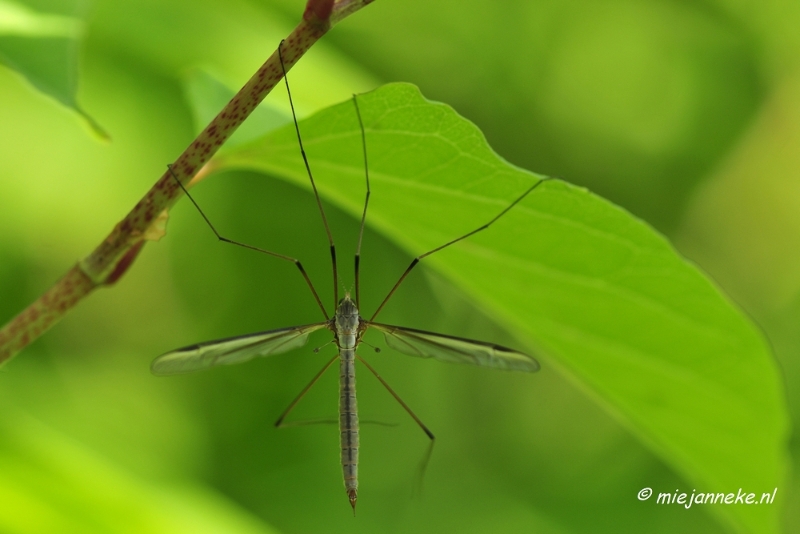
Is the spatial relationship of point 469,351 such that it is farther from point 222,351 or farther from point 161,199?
point 161,199

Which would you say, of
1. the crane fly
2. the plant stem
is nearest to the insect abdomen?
the crane fly

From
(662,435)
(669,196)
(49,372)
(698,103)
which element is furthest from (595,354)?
(698,103)

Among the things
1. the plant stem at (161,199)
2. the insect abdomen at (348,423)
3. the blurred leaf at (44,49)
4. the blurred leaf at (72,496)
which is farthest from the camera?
the insect abdomen at (348,423)

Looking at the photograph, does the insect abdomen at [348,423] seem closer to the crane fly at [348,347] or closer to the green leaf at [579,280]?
the crane fly at [348,347]

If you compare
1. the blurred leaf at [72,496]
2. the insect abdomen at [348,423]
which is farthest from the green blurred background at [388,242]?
the insect abdomen at [348,423]

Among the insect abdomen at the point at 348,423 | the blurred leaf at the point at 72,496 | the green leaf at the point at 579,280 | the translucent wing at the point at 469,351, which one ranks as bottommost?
the blurred leaf at the point at 72,496

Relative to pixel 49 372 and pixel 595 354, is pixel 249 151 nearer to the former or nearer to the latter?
pixel 595 354
